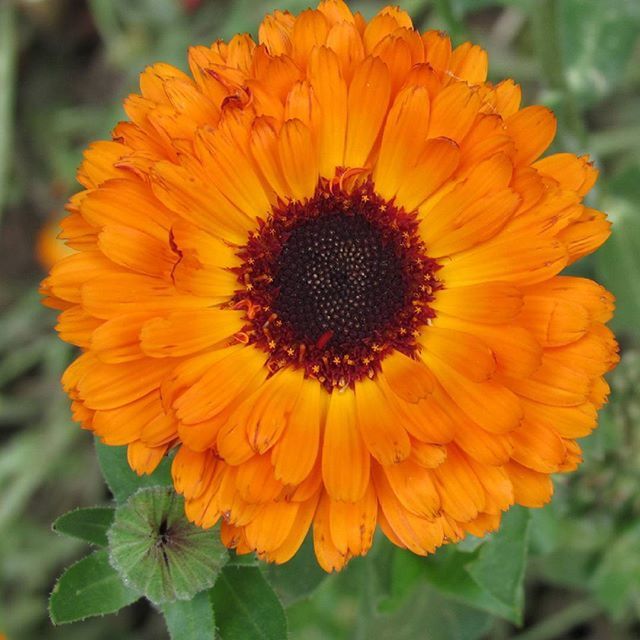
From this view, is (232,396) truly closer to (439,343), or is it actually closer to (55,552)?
(439,343)

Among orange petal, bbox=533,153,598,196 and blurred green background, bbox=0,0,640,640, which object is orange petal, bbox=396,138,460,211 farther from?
blurred green background, bbox=0,0,640,640

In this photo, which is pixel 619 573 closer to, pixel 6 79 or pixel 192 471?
pixel 192 471

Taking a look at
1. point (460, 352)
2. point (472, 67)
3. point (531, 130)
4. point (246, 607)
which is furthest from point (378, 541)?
point (472, 67)

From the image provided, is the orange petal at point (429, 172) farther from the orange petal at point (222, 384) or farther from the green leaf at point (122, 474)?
the green leaf at point (122, 474)

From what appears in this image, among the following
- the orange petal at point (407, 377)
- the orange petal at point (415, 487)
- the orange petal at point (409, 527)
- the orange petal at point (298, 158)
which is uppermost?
the orange petal at point (298, 158)

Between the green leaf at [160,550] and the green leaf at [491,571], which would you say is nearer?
the green leaf at [160,550]

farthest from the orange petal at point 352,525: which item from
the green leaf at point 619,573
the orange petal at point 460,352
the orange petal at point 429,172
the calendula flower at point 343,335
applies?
the green leaf at point 619,573

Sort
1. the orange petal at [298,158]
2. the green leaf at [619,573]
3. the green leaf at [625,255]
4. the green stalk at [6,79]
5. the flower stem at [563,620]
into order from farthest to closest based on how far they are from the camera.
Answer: the green stalk at [6,79] → the flower stem at [563,620] → the green leaf at [625,255] → the green leaf at [619,573] → the orange petal at [298,158]

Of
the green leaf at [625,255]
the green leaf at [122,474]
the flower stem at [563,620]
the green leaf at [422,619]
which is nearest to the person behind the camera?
the green leaf at [122,474]
